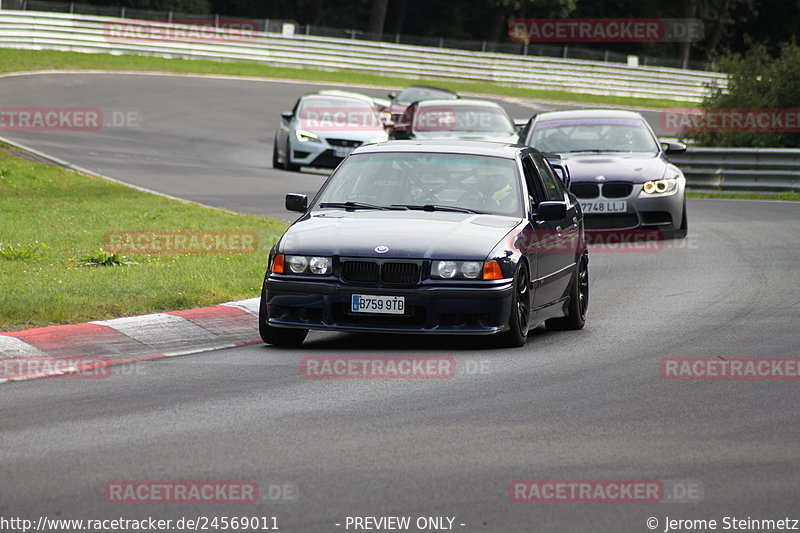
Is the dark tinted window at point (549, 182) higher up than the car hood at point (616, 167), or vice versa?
the dark tinted window at point (549, 182)

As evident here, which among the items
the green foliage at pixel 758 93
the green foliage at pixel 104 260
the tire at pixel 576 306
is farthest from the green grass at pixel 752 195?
the green foliage at pixel 104 260

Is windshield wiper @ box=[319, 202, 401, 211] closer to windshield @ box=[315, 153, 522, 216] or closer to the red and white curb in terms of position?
windshield @ box=[315, 153, 522, 216]

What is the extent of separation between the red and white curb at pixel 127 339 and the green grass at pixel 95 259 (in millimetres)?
320

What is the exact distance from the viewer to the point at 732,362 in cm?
910

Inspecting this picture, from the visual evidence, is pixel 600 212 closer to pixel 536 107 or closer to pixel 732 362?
pixel 732 362

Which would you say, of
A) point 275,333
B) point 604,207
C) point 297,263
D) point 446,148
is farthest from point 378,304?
point 604,207

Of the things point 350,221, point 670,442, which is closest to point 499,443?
point 670,442

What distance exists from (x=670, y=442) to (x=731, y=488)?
0.87 m

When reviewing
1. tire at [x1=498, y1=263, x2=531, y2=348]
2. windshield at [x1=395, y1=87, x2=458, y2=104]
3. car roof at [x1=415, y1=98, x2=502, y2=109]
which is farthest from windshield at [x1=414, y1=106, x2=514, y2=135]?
windshield at [x1=395, y1=87, x2=458, y2=104]

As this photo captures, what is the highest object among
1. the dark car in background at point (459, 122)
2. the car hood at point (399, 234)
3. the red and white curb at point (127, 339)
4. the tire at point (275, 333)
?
the car hood at point (399, 234)

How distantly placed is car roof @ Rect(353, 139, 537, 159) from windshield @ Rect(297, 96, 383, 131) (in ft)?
54.9

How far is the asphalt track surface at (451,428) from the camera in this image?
560cm

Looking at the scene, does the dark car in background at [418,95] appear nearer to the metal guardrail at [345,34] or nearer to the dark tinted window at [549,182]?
the metal guardrail at [345,34]

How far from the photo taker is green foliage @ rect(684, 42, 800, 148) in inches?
1170
